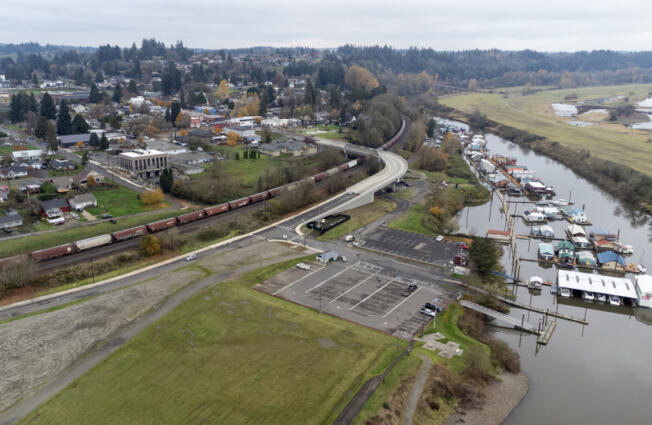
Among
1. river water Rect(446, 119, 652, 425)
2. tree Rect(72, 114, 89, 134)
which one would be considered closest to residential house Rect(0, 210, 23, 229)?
tree Rect(72, 114, 89, 134)

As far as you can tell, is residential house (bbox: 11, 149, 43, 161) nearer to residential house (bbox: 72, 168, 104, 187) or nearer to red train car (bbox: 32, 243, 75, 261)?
residential house (bbox: 72, 168, 104, 187)

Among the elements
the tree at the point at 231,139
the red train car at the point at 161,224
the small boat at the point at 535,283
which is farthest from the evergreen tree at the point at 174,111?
the small boat at the point at 535,283

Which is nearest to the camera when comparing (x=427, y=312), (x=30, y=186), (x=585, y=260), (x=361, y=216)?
(x=427, y=312)

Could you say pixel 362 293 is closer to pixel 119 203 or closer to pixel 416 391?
pixel 416 391

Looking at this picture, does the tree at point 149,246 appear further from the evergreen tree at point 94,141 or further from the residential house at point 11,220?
the evergreen tree at point 94,141

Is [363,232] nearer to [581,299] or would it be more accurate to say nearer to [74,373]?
[581,299]

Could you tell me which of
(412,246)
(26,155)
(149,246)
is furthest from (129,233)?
(26,155)
